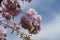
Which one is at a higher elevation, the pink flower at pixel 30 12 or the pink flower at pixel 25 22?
the pink flower at pixel 30 12

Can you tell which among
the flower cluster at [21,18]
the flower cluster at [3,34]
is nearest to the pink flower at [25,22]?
the flower cluster at [21,18]

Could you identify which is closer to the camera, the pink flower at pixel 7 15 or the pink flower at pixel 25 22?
the pink flower at pixel 25 22

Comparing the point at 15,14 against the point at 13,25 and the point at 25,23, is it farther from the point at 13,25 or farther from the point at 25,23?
the point at 13,25

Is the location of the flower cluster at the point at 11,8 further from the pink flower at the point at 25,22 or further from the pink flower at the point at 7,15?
the pink flower at the point at 25,22

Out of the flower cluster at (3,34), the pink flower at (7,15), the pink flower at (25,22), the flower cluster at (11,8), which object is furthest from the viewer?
the flower cluster at (3,34)

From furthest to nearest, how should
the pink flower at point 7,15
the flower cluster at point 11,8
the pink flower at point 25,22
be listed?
the pink flower at point 7,15 → the flower cluster at point 11,8 → the pink flower at point 25,22

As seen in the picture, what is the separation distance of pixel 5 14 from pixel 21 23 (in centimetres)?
83

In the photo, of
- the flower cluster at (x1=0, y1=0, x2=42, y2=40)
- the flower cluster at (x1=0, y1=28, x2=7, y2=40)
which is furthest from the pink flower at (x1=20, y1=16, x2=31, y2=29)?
the flower cluster at (x1=0, y1=28, x2=7, y2=40)

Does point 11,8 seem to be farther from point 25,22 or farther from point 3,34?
point 3,34

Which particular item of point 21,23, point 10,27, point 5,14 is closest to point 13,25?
point 10,27

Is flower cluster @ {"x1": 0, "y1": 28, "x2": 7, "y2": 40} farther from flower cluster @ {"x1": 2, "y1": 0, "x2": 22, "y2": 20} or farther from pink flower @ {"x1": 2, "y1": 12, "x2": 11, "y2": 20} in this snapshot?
flower cluster @ {"x1": 2, "y1": 0, "x2": 22, "y2": 20}

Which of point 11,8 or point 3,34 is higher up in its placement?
point 11,8

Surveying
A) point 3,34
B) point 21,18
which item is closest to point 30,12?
point 21,18

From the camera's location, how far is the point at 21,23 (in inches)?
268
